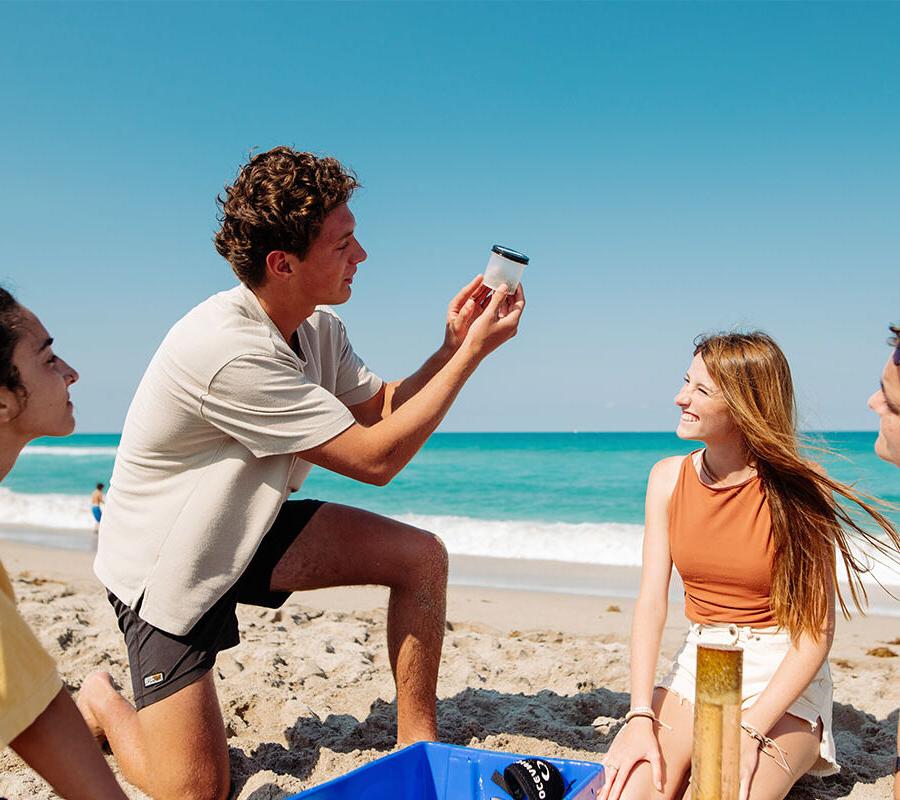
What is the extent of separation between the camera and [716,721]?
1.38m

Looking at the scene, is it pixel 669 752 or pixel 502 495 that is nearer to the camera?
pixel 669 752

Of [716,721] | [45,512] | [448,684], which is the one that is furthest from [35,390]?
[45,512]

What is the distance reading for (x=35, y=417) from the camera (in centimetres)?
234

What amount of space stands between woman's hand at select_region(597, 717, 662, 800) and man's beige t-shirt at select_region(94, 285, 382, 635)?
4.45ft

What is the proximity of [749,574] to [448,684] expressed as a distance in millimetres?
1938

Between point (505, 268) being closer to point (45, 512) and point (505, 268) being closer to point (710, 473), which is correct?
point (710, 473)

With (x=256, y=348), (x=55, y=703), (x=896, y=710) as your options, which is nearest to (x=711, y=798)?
(x=55, y=703)

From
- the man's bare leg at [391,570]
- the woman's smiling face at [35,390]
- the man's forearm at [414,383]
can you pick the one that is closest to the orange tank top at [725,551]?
the man's bare leg at [391,570]

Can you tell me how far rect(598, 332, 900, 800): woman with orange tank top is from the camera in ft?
8.77

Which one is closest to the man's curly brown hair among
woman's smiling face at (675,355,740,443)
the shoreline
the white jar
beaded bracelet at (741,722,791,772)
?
the white jar

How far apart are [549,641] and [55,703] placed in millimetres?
4279

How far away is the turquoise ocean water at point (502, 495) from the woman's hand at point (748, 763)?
3.06ft

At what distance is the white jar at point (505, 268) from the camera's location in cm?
319

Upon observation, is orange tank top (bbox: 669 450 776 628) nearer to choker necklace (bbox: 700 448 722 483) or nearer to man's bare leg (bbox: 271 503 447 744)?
choker necklace (bbox: 700 448 722 483)
